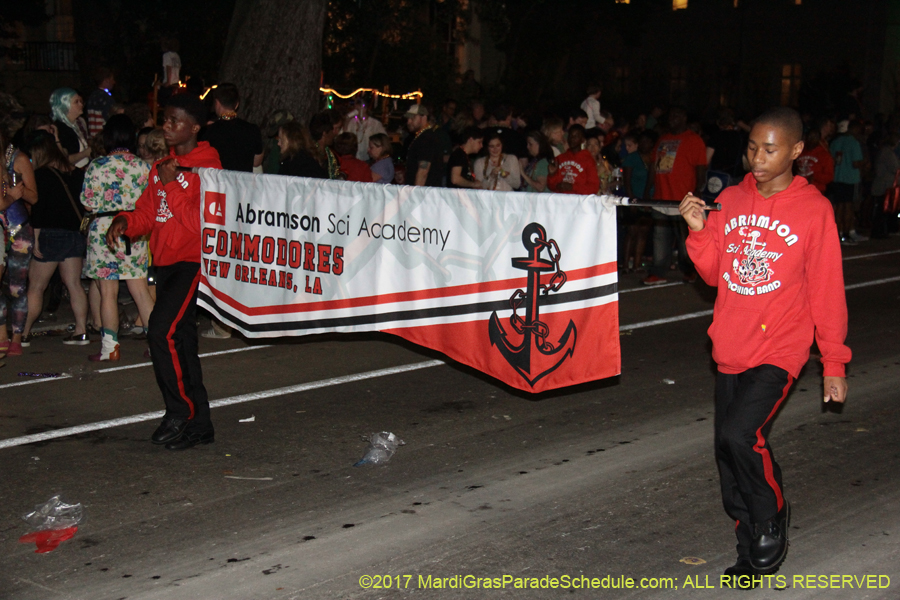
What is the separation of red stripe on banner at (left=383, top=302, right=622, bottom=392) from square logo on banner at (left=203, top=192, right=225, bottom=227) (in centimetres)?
192

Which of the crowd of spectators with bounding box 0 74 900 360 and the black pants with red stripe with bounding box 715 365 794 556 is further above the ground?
the crowd of spectators with bounding box 0 74 900 360

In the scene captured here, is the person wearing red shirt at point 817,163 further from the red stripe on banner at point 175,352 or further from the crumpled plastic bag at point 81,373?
the red stripe on banner at point 175,352

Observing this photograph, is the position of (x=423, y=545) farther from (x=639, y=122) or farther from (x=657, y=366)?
(x=639, y=122)

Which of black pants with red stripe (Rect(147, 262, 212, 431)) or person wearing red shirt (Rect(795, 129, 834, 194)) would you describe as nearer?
black pants with red stripe (Rect(147, 262, 212, 431))

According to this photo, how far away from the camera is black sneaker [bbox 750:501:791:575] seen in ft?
14.1

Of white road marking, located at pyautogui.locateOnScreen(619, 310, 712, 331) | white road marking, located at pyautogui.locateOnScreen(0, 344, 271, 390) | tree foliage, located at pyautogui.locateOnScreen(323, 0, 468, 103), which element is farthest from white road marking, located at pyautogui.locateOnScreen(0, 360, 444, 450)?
tree foliage, located at pyautogui.locateOnScreen(323, 0, 468, 103)

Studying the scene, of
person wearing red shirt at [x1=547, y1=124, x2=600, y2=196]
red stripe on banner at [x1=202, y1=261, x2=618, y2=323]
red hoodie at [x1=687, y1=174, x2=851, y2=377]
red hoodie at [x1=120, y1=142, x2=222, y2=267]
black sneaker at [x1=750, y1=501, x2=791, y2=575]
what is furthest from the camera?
person wearing red shirt at [x1=547, y1=124, x2=600, y2=196]

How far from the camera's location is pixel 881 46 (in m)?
41.0

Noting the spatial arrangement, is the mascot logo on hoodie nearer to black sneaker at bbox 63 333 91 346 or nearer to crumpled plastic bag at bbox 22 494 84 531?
crumpled plastic bag at bbox 22 494 84 531

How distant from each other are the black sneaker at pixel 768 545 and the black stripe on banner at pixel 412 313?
4.72 feet

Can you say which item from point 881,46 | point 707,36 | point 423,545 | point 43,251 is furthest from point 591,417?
point 707,36

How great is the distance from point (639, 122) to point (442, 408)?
13.8m

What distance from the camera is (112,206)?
853 cm

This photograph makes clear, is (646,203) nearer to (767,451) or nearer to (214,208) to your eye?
(767,451)
